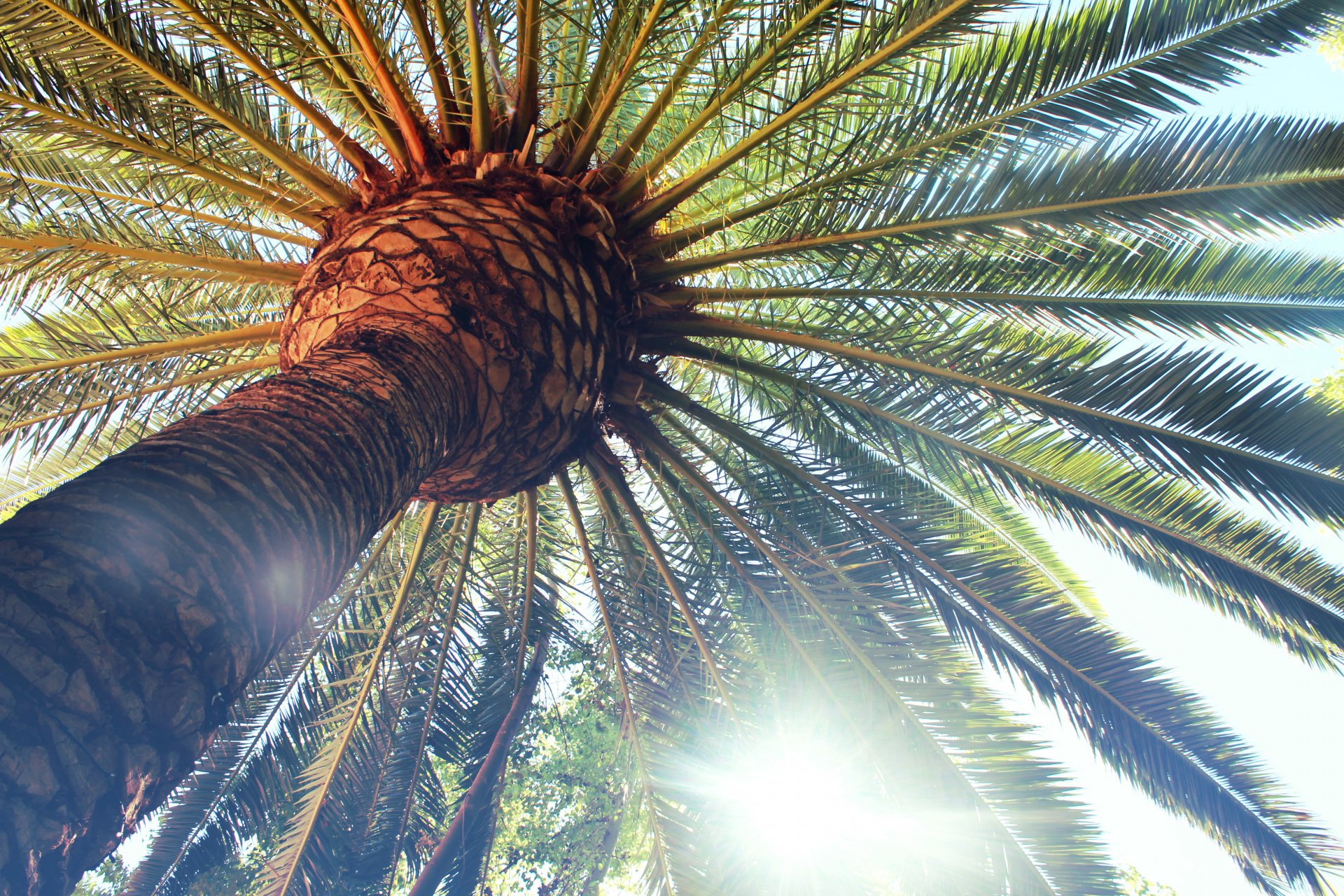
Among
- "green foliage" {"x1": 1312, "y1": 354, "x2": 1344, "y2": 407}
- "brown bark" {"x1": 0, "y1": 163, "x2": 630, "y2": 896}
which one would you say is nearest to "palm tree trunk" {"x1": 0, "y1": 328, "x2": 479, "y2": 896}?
"brown bark" {"x1": 0, "y1": 163, "x2": 630, "y2": 896}

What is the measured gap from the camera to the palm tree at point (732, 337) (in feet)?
10.7

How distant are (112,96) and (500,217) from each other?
1550 millimetres

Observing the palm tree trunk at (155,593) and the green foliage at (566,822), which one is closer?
the palm tree trunk at (155,593)

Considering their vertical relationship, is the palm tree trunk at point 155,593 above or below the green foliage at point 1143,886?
below

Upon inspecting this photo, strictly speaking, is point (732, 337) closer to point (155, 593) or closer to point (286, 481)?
point (286, 481)

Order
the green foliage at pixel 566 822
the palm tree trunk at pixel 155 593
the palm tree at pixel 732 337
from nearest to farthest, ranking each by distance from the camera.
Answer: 1. the palm tree trunk at pixel 155 593
2. the palm tree at pixel 732 337
3. the green foliage at pixel 566 822

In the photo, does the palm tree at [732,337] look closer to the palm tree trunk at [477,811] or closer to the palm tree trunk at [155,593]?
the palm tree trunk at [155,593]

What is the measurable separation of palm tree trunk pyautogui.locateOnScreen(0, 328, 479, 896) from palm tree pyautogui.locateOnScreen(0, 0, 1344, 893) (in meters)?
0.13

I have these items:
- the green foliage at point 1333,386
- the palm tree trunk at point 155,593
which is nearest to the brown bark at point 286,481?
the palm tree trunk at point 155,593

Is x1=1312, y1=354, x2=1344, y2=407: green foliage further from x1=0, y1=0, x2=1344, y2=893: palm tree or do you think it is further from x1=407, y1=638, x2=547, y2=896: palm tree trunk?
x1=407, y1=638, x2=547, y2=896: palm tree trunk

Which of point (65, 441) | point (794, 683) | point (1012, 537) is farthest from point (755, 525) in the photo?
point (65, 441)

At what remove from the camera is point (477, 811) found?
5828 millimetres

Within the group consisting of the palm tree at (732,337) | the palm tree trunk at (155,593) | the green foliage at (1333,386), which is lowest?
the palm tree trunk at (155,593)

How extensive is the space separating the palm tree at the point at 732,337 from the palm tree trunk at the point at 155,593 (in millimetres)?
135
